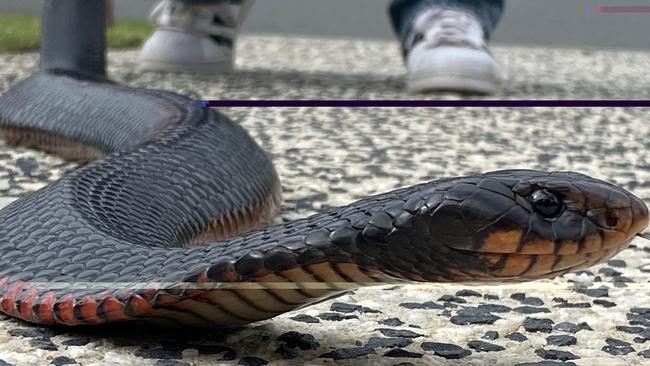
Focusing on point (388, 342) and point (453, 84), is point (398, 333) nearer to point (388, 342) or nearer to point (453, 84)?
point (388, 342)

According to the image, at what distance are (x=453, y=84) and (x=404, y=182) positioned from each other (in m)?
0.89

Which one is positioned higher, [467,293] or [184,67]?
[184,67]

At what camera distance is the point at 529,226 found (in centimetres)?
61

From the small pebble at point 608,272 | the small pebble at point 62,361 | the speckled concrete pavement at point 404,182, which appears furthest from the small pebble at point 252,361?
Result: the small pebble at point 608,272

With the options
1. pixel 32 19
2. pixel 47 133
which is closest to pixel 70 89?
pixel 47 133

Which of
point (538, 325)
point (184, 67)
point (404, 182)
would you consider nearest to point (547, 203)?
point (538, 325)

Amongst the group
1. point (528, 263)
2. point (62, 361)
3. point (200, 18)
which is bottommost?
point (62, 361)

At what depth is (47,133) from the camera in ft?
5.49

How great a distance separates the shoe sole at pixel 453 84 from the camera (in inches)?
91.1

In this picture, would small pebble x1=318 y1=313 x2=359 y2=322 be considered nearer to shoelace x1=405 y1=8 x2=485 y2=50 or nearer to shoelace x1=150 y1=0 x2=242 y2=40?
shoelace x1=405 y1=8 x2=485 y2=50

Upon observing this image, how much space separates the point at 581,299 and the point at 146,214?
38 centimetres

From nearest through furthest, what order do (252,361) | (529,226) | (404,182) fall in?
(529,226) → (252,361) → (404,182)

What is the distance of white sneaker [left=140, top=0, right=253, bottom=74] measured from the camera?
8.63ft

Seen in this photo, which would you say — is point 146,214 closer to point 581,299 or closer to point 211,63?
point 581,299
